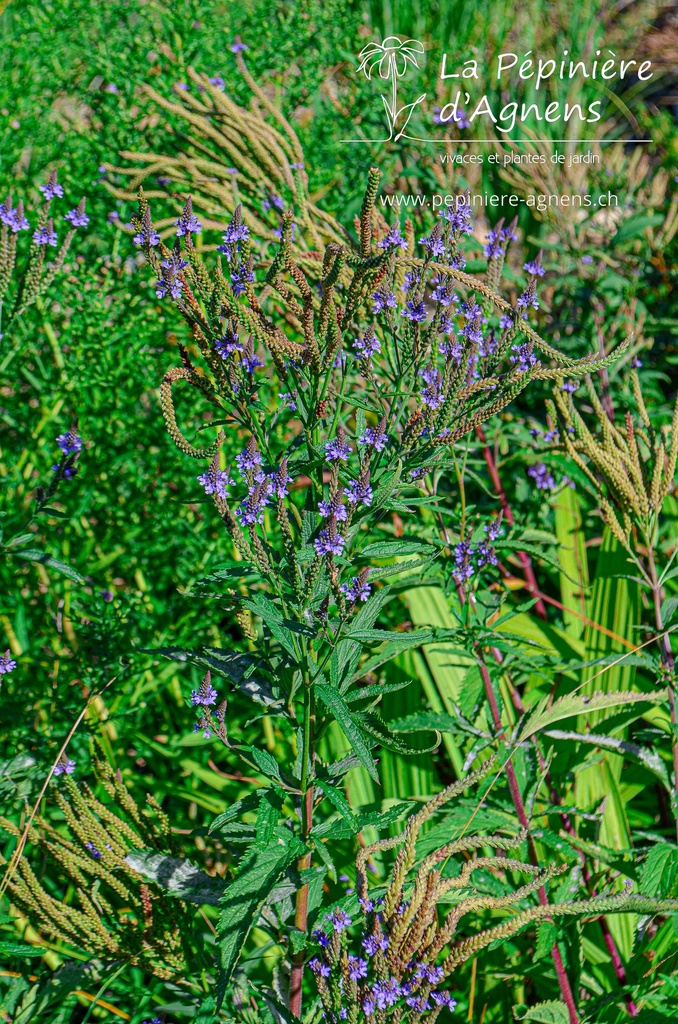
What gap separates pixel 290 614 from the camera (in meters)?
1.54

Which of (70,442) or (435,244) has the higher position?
(435,244)

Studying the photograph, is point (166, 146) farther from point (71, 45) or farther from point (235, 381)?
point (235, 381)

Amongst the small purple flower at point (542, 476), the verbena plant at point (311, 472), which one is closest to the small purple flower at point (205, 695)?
the verbena plant at point (311, 472)

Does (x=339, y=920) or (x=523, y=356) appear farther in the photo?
(x=523, y=356)

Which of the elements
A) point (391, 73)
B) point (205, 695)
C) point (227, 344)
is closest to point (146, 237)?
point (227, 344)

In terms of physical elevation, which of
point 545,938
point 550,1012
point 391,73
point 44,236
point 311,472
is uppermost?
point 391,73

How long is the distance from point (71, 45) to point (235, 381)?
2732 millimetres

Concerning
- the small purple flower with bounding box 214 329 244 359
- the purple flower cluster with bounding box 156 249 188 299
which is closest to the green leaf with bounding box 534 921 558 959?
the small purple flower with bounding box 214 329 244 359

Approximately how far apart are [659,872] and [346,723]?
2.70ft

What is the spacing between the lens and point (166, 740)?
8.40 feet

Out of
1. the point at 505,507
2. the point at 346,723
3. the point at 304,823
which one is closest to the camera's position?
the point at 346,723

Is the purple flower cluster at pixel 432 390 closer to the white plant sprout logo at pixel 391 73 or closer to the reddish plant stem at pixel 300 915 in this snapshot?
the reddish plant stem at pixel 300 915

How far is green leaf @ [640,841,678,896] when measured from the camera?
167cm

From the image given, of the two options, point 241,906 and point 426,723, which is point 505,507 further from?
point 241,906
